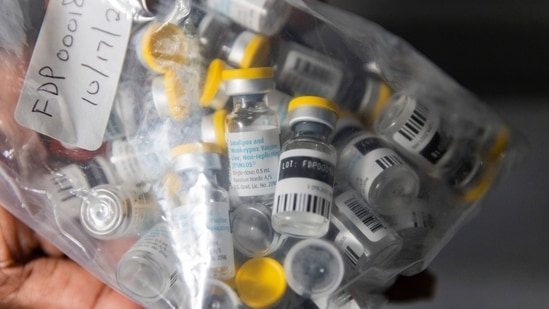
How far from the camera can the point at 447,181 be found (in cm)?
79

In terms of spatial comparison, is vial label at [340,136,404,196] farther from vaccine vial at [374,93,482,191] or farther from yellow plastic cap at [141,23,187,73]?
yellow plastic cap at [141,23,187,73]

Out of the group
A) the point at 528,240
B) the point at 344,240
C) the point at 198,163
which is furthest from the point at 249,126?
the point at 528,240

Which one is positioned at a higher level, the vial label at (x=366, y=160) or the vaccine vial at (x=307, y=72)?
A: the vaccine vial at (x=307, y=72)

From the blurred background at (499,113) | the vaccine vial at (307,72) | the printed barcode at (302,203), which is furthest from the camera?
the blurred background at (499,113)

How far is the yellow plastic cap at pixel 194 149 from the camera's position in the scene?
721mm

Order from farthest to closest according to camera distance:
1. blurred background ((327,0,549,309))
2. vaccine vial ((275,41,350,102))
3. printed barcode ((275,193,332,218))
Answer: blurred background ((327,0,549,309)) < vaccine vial ((275,41,350,102)) < printed barcode ((275,193,332,218))

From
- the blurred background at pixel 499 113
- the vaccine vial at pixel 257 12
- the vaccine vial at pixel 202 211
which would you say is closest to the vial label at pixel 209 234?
the vaccine vial at pixel 202 211

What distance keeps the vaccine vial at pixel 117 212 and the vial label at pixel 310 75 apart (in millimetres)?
234

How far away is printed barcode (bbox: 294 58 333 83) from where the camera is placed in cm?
79

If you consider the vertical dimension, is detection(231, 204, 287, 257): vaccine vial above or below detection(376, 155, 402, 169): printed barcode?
below

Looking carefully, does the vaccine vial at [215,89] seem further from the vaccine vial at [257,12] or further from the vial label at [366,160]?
the vial label at [366,160]

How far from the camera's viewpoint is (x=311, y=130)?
72 centimetres

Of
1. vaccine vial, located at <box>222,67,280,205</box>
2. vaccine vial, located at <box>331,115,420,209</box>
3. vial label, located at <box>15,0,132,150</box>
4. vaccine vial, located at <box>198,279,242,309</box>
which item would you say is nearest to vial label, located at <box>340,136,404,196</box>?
vaccine vial, located at <box>331,115,420,209</box>

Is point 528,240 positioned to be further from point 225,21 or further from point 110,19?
point 110,19
